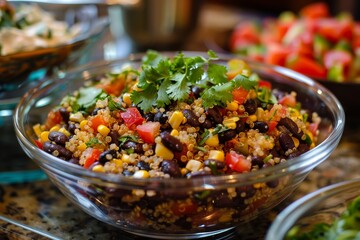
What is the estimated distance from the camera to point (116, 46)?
270 centimetres

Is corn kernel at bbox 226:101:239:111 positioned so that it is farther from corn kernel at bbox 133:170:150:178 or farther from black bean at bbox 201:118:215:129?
corn kernel at bbox 133:170:150:178

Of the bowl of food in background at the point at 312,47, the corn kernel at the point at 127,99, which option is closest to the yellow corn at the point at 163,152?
the corn kernel at the point at 127,99

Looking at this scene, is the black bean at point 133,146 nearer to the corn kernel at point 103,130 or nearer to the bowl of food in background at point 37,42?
the corn kernel at point 103,130

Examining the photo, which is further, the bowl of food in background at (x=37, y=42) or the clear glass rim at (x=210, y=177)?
the bowl of food in background at (x=37, y=42)

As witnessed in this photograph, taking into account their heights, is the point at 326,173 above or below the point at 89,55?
below

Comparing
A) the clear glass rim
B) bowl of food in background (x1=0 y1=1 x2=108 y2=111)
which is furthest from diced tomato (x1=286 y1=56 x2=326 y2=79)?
bowl of food in background (x1=0 y1=1 x2=108 y2=111)

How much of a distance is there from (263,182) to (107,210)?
1.24 ft

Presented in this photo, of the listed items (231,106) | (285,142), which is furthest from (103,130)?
(285,142)

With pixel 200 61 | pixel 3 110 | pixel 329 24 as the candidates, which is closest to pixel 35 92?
pixel 3 110

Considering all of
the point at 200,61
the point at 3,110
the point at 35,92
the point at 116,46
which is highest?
the point at 200,61

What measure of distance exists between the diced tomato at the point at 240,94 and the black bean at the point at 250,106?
0.01 m

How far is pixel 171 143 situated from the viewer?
1.13 meters

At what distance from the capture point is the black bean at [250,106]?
1281 millimetres

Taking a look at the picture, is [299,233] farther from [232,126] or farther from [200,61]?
[200,61]
